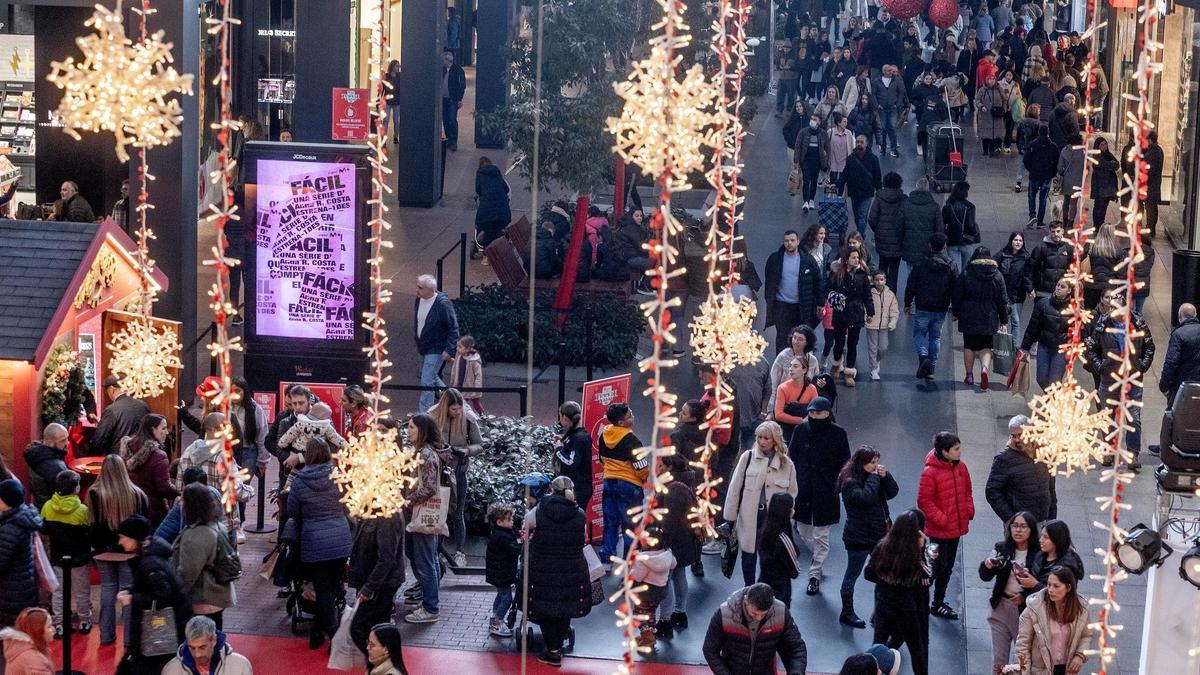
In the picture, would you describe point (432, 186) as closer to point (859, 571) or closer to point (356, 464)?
point (859, 571)

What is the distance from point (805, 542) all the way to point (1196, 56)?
12.2 m

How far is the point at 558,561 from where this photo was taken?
11.2 m

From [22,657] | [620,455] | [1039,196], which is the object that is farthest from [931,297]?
[22,657]

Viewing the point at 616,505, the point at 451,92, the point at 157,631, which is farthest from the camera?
the point at 451,92

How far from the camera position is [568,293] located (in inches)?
752

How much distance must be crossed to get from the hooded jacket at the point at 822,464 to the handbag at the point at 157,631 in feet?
15.2

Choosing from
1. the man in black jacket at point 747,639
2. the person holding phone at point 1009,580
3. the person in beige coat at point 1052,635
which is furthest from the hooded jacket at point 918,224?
the man in black jacket at point 747,639

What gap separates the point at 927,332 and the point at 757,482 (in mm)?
5820

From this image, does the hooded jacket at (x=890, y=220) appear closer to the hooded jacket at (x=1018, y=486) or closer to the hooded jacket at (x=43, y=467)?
the hooded jacket at (x=1018, y=486)

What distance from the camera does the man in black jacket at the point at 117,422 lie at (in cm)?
1297

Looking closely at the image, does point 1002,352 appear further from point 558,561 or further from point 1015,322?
point 558,561

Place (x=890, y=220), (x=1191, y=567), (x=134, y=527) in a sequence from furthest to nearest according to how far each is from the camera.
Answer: (x=890, y=220) < (x=134, y=527) < (x=1191, y=567)

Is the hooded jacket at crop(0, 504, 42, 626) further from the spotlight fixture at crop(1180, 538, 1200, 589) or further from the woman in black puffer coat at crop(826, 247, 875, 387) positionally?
the woman in black puffer coat at crop(826, 247, 875, 387)

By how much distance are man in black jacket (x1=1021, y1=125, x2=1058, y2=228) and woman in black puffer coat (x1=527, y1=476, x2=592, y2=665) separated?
12903mm
